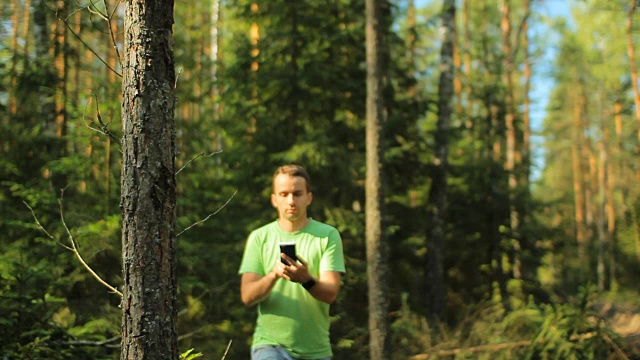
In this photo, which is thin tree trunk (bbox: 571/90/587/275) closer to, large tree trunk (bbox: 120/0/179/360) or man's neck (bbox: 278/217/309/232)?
man's neck (bbox: 278/217/309/232)

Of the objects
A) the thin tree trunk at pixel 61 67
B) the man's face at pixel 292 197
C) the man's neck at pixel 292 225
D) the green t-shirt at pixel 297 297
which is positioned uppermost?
the thin tree trunk at pixel 61 67

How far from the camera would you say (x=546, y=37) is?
32.7m

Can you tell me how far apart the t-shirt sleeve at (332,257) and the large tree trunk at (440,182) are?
1039 cm

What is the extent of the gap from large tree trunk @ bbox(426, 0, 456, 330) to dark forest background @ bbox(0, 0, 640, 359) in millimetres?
104

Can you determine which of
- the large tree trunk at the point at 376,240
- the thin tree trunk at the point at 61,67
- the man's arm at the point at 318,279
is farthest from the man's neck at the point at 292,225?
the thin tree trunk at the point at 61,67

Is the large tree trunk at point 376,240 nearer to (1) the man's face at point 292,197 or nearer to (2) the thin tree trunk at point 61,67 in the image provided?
(2) the thin tree trunk at point 61,67

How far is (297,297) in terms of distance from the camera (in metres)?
4.20

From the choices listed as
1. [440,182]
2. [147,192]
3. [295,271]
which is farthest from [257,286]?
[440,182]

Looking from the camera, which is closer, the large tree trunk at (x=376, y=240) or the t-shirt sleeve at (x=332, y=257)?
the t-shirt sleeve at (x=332, y=257)

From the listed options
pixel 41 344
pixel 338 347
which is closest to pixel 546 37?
pixel 338 347

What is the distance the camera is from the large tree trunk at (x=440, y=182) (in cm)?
1460

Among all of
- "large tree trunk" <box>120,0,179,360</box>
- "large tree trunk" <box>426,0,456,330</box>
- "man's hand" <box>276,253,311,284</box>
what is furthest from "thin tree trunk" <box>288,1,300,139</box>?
"large tree trunk" <box>120,0,179,360</box>

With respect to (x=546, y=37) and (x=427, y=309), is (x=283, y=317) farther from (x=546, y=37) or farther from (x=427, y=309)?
(x=546, y=37)

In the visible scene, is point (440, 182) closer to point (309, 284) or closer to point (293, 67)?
point (293, 67)
